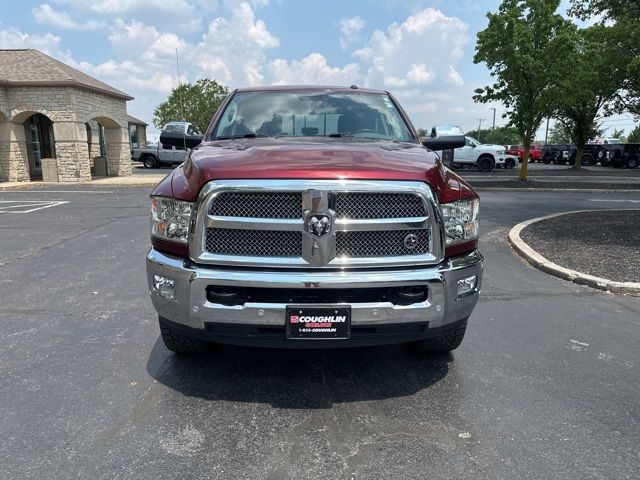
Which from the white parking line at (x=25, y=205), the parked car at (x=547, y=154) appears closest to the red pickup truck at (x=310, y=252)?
the white parking line at (x=25, y=205)

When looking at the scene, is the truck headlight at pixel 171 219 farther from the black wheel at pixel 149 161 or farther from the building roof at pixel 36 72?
the black wheel at pixel 149 161

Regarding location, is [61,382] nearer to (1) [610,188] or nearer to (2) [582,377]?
(2) [582,377]

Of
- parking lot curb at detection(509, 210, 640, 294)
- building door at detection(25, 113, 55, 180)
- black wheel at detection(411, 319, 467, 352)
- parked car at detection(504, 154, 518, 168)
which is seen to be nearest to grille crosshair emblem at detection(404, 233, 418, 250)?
black wheel at detection(411, 319, 467, 352)

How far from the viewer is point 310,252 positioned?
8.87ft

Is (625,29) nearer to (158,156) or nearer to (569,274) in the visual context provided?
(569,274)

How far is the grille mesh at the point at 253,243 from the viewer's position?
275 cm

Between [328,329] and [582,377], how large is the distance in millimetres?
1992

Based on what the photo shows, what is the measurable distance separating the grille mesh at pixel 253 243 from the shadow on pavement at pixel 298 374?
0.98m

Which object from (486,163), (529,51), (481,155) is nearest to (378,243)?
(529,51)

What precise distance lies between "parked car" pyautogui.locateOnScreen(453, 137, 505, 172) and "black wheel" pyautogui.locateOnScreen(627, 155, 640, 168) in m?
14.7

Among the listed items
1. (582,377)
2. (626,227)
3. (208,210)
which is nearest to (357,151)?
(208,210)

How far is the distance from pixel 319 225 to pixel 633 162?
40.4 metres

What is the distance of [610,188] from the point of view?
56.5 feet

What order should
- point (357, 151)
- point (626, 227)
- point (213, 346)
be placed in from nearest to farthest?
point (357, 151)
point (213, 346)
point (626, 227)
